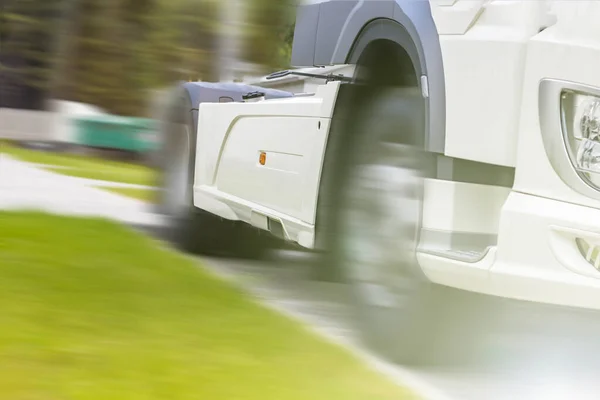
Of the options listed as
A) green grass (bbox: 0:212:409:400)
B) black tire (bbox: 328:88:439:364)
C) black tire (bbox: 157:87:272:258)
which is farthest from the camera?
black tire (bbox: 157:87:272:258)

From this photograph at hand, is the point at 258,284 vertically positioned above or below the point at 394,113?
below

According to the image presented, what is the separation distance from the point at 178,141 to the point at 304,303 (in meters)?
1.87

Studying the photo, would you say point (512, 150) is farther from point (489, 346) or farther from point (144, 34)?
point (144, 34)

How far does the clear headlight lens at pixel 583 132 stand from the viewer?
290cm

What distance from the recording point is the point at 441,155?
326 cm

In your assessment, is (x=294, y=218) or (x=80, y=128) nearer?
(x=294, y=218)

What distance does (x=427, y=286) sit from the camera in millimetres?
3398

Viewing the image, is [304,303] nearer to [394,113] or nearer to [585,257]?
[394,113]

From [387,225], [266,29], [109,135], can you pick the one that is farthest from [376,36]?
[109,135]

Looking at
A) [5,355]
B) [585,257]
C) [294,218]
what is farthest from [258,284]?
[585,257]

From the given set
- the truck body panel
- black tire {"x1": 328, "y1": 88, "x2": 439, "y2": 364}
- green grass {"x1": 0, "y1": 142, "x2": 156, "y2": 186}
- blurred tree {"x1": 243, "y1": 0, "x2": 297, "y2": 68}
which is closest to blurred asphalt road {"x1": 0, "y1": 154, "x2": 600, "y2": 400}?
black tire {"x1": 328, "y1": 88, "x2": 439, "y2": 364}

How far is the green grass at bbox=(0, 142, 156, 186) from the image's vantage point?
12.2m

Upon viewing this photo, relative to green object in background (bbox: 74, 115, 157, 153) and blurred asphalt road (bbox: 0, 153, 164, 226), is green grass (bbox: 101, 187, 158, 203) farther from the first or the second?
green object in background (bbox: 74, 115, 157, 153)

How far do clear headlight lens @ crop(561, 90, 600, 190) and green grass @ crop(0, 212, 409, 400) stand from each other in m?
0.92
